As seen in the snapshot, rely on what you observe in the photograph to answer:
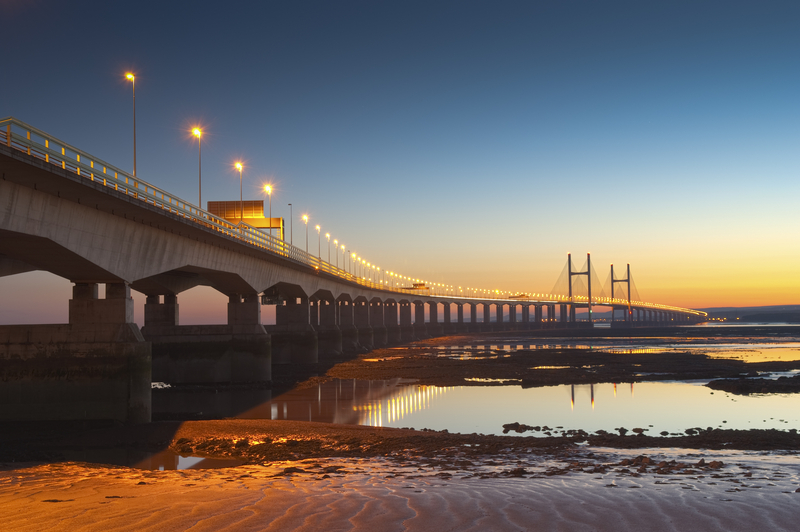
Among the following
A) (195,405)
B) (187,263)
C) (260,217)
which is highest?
(260,217)

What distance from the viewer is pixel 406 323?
137625 millimetres

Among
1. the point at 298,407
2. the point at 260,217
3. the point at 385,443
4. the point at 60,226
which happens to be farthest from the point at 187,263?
the point at 260,217

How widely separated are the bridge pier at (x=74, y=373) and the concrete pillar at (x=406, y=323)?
9157 centimetres

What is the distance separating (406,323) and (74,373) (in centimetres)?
11537

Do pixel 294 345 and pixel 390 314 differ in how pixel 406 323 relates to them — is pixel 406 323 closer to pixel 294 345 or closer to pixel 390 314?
pixel 390 314

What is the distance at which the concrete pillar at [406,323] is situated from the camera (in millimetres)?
117931

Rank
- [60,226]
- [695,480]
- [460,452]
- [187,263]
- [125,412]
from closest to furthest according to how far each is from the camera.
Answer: [695,480], [460,452], [60,226], [125,412], [187,263]

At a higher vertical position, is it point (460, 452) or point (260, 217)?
point (260, 217)

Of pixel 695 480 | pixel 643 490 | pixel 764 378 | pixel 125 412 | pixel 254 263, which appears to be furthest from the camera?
pixel 254 263

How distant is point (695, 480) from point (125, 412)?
19.4 m

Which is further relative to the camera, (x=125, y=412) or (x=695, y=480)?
(x=125, y=412)

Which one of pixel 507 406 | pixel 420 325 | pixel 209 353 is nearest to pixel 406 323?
pixel 420 325

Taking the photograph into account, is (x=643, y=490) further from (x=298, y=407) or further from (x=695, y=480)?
(x=298, y=407)

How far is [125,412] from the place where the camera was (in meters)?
23.5
